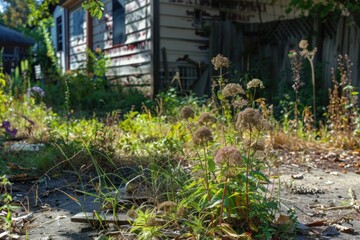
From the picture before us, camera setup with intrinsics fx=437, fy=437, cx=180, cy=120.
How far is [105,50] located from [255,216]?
10.6m

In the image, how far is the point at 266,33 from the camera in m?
9.20

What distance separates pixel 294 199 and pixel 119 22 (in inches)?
354

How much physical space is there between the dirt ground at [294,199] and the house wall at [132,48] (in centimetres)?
582

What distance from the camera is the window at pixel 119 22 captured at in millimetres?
10820

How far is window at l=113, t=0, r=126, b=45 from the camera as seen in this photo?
1082 centimetres

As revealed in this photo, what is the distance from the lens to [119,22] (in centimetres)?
1105

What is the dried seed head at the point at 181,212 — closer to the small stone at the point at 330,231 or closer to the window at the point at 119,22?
the small stone at the point at 330,231

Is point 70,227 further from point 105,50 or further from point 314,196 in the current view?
point 105,50

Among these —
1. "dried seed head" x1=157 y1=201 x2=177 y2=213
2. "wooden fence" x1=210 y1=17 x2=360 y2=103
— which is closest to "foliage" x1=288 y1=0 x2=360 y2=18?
"wooden fence" x1=210 y1=17 x2=360 y2=103

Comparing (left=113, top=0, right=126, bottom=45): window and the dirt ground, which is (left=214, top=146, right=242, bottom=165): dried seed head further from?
(left=113, top=0, right=126, bottom=45): window

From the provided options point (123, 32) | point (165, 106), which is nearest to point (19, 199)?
point (165, 106)

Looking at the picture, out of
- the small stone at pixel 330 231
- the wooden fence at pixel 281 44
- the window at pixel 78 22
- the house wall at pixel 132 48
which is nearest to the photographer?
the small stone at pixel 330 231

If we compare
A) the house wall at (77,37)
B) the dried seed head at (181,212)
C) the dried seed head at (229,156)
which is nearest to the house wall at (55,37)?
the house wall at (77,37)

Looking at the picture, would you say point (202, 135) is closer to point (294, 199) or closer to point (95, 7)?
point (294, 199)
